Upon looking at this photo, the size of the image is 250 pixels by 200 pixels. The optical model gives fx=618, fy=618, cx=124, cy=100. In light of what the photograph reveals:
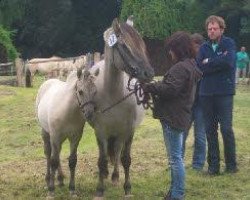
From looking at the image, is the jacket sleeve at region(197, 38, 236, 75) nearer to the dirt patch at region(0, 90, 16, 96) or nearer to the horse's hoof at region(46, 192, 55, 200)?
the horse's hoof at region(46, 192, 55, 200)

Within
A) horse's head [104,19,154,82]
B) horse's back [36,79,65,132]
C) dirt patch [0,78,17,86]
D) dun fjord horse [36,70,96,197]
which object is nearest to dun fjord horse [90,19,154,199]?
horse's head [104,19,154,82]

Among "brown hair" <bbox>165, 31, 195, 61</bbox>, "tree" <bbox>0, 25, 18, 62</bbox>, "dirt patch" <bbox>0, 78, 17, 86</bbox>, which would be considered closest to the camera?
"brown hair" <bbox>165, 31, 195, 61</bbox>

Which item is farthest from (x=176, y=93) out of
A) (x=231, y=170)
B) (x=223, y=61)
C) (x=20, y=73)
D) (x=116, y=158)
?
(x=20, y=73)

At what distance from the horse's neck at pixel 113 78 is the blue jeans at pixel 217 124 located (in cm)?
161

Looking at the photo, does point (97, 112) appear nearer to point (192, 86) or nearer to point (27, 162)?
point (192, 86)

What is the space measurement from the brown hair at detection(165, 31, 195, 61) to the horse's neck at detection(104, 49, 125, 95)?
711 millimetres

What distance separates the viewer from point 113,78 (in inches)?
267

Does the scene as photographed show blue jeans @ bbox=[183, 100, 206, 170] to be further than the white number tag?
Yes

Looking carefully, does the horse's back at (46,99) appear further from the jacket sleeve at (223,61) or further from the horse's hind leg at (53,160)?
the jacket sleeve at (223,61)

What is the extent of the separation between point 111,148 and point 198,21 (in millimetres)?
33420

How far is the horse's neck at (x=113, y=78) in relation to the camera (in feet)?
22.1

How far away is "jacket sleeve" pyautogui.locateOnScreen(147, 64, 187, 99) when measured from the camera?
20.1ft

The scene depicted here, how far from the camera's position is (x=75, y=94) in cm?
692

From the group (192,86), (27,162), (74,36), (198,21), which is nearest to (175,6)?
(198,21)
